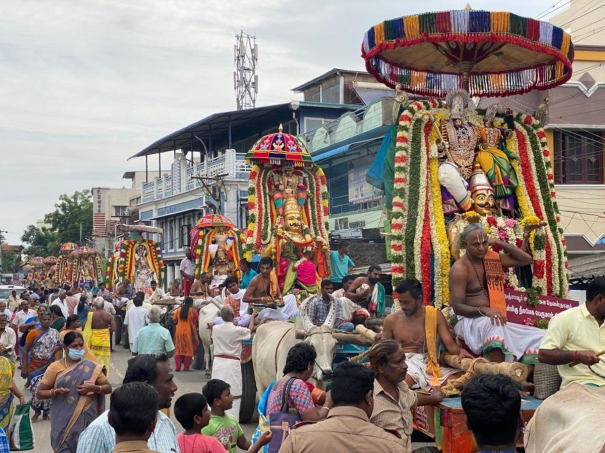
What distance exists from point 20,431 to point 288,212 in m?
7.03

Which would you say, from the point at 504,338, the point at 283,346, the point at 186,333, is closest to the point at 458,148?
the point at 504,338

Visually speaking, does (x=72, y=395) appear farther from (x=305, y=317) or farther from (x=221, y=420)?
(x=305, y=317)

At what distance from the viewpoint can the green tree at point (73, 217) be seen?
2879 inches

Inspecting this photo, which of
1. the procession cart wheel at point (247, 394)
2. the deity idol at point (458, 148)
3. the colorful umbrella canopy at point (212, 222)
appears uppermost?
the deity idol at point (458, 148)

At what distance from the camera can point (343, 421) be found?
3.99 meters

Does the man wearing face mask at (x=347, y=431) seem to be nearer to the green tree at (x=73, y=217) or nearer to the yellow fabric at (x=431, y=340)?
the yellow fabric at (x=431, y=340)

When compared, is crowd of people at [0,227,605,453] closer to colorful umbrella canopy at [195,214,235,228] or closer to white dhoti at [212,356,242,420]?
white dhoti at [212,356,242,420]

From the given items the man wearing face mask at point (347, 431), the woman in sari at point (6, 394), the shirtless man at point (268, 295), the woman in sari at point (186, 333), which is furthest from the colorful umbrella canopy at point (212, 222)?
the man wearing face mask at point (347, 431)

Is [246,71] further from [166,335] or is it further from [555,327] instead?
[555,327]

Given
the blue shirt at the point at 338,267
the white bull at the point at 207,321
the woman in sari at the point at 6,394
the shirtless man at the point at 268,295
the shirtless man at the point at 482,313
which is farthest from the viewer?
the white bull at the point at 207,321

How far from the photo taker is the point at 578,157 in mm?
22609

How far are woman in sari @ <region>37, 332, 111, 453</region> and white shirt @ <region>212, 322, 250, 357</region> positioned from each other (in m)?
3.26

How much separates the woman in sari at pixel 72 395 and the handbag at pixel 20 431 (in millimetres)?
911

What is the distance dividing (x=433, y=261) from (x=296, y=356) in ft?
8.73
